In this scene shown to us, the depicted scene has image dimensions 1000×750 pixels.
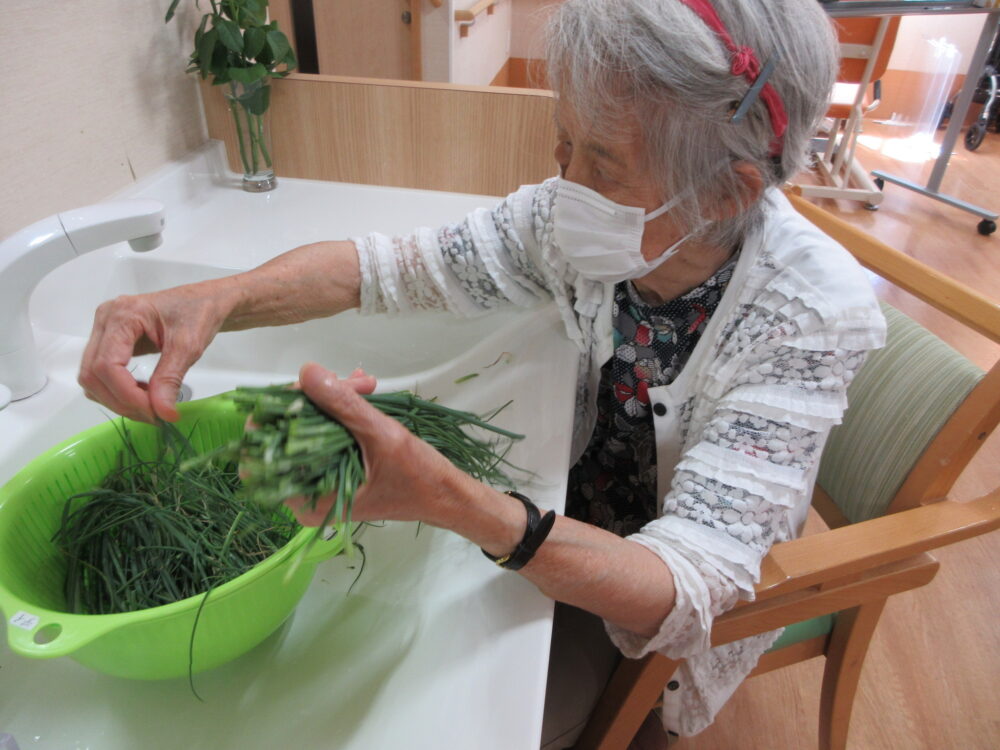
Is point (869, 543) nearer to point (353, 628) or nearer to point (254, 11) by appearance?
point (353, 628)

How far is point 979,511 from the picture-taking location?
828mm

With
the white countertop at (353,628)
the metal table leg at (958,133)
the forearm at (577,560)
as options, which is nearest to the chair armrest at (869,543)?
the forearm at (577,560)

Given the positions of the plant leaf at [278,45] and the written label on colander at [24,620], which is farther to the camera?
the plant leaf at [278,45]

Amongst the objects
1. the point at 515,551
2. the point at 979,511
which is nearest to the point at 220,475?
the point at 515,551

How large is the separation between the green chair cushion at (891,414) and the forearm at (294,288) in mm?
748

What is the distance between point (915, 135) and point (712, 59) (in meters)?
5.00

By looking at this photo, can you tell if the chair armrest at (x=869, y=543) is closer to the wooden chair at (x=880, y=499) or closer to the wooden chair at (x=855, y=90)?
the wooden chair at (x=880, y=499)

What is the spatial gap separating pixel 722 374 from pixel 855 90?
3.97m

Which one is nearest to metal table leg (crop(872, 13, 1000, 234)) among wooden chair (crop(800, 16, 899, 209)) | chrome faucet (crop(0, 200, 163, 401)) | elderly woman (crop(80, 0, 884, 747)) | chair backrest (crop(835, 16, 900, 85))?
wooden chair (crop(800, 16, 899, 209))

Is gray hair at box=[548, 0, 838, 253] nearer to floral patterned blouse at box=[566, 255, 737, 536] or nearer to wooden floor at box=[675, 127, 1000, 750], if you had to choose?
floral patterned blouse at box=[566, 255, 737, 536]

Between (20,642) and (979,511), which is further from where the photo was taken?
(979,511)

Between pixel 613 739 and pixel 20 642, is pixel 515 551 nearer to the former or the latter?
pixel 20 642

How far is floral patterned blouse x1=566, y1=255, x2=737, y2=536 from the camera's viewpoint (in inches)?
35.3

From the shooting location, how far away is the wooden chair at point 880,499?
79cm
